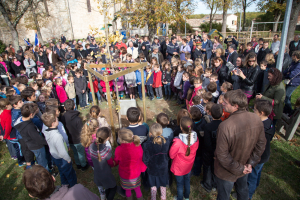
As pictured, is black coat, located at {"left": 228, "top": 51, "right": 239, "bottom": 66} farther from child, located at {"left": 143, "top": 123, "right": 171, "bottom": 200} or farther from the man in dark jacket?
child, located at {"left": 143, "top": 123, "right": 171, "bottom": 200}

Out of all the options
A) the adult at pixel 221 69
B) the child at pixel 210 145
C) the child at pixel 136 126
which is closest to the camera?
the child at pixel 210 145

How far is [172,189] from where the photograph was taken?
3.52 metres

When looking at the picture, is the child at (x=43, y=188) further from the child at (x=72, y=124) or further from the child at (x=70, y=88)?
the child at (x=70, y=88)

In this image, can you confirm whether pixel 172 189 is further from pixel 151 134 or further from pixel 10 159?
pixel 10 159

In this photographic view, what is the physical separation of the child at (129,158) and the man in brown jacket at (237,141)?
1.19 meters

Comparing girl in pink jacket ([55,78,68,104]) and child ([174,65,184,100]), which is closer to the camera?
girl in pink jacket ([55,78,68,104])

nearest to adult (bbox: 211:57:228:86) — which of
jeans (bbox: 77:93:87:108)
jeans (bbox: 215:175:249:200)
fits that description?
jeans (bbox: 215:175:249:200)

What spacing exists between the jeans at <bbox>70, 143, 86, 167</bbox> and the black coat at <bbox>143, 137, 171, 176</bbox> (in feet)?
5.95

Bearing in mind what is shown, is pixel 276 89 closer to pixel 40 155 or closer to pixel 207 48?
pixel 40 155

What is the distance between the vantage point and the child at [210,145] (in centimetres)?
299

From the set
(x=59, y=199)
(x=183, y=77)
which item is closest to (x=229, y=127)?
(x=59, y=199)

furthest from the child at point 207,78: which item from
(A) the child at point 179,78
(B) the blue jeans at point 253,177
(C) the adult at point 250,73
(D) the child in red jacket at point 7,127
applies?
(D) the child in red jacket at point 7,127

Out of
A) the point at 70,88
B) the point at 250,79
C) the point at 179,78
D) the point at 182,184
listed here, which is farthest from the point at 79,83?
the point at 250,79

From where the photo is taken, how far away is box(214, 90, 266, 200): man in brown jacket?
86.6 inches
